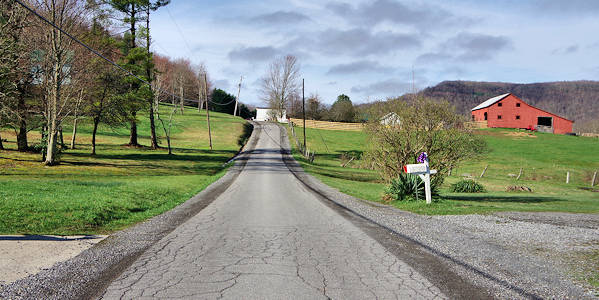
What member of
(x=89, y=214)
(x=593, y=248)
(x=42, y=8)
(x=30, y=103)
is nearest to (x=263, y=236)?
(x=89, y=214)

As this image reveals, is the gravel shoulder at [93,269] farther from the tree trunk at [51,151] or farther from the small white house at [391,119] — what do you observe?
the tree trunk at [51,151]

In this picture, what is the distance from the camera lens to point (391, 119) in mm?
17453

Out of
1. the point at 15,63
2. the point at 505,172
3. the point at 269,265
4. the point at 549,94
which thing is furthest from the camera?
the point at 549,94

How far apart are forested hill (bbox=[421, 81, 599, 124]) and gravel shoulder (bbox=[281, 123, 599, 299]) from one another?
145m

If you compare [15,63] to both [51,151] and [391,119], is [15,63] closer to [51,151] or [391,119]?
[51,151]

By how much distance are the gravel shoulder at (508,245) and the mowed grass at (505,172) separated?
6.12 feet

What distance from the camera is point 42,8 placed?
22781 mm

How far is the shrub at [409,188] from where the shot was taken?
48.5 feet

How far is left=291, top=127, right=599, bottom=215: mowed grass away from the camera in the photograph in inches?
628

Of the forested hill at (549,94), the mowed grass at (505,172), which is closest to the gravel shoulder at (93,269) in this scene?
the mowed grass at (505,172)

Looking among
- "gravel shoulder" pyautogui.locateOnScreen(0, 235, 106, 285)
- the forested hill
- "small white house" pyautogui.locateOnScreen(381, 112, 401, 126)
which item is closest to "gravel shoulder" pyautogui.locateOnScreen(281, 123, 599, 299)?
"small white house" pyautogui.locateOnScreen(381, 112, 401, 126)

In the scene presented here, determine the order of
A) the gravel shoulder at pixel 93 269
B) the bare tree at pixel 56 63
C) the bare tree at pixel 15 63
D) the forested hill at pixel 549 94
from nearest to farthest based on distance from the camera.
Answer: the gravel shoulder at pixel 93 269 → the bare tree at pixel 15 63 → the bare tree at pixel 56 63 → the forested hill at pixel 549 94

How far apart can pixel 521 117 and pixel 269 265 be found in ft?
282

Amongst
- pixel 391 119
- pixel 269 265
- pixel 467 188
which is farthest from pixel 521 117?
pixel 269 265
